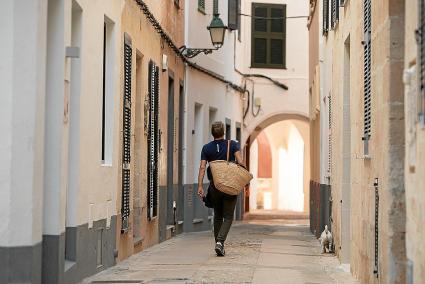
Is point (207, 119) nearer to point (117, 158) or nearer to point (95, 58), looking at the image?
point (117, 158)

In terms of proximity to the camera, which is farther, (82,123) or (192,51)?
(192,51)

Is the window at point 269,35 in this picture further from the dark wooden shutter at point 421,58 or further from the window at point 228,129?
the dark wooden shutter at point 421,58

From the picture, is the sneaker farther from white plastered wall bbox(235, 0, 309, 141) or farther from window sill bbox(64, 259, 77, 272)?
white plastered wall bbox(235, 0, 309, 141)

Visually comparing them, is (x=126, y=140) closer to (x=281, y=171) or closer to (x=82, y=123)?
(x=82, y=123)

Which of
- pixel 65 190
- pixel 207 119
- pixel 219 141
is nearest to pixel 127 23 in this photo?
pixel 219 141

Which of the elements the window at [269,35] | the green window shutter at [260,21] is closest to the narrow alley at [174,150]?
the window at [269,35]

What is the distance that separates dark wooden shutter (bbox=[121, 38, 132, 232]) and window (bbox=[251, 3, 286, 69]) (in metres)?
16.9

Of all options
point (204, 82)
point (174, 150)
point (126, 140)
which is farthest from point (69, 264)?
point (204, 82)

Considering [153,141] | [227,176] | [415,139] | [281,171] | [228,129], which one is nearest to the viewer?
[415,139]

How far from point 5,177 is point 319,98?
11311 millimetres

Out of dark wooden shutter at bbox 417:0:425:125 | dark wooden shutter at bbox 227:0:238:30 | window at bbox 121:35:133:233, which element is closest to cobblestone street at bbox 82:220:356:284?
window at bbox 121:35:133:233

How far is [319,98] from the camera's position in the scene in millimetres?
18297

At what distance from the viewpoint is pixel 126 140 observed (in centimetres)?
1259

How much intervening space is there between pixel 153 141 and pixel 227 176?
3.06 meters
